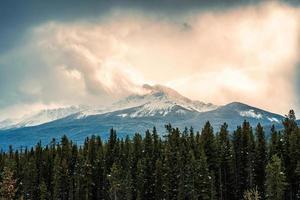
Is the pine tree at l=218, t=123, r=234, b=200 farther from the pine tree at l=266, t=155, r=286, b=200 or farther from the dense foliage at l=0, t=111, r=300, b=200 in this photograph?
the pine tree at l=266, t=155, r=286, b=200

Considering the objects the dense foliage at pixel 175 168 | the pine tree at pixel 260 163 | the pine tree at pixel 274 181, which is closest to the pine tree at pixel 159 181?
the dense foliage at pixel 175 168

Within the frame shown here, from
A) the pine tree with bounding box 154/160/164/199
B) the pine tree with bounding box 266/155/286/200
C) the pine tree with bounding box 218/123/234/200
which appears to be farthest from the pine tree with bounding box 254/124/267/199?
the pine tree with bounding box 154/160/164/199

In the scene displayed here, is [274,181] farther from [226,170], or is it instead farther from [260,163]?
[226,170]

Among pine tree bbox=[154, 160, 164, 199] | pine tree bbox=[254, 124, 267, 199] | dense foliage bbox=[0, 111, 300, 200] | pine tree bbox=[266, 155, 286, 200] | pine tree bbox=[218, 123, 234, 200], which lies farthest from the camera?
pine tree bbox=[218, 123, 234, 200]

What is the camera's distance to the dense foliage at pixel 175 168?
124 metres

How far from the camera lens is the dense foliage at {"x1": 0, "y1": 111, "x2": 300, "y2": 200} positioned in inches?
4899

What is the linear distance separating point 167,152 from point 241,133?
70.2 feet

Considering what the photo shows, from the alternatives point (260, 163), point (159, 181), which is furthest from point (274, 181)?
point (159, 181)

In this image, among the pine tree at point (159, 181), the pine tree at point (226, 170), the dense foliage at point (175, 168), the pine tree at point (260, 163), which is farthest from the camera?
the pine tree at point (226, 170)

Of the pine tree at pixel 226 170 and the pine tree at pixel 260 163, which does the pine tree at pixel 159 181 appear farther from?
the pine tree at pixel 260 163

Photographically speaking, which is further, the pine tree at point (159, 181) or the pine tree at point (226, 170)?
the pine tree at point (226, 170)

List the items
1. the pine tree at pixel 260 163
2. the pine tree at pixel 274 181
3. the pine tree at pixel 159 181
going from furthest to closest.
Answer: the pine tree at pixel 159 181
the pine tree at pixel 260 163
the pine tree at pixel 274 181

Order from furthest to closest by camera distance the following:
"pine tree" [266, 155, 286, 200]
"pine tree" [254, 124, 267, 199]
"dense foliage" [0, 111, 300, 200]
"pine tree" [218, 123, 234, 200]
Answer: "pine tree" [218, 123, 234, 200] → "pine tree" [254, 124, 267, 199] → "dense foliage" [0, 111, 300, 200] → "pine tree" [266, 155, 286, 200]

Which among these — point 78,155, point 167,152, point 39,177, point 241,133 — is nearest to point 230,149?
point 241,133
